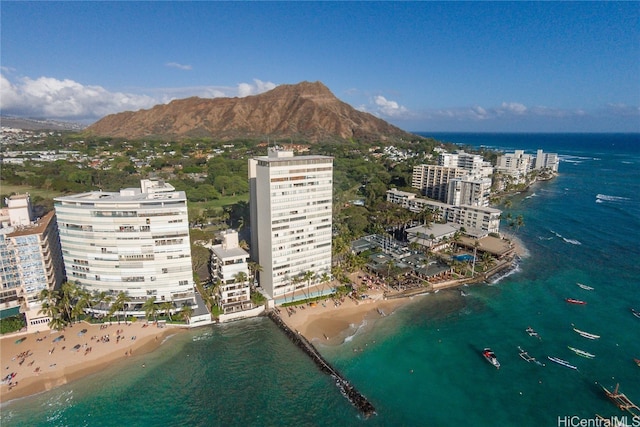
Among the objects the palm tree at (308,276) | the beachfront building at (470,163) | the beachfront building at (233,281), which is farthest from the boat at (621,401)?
the beachfront building at (470,163)

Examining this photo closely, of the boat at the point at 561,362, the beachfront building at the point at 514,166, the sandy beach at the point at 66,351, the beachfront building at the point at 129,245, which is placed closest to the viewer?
the sandy beach at the point at 66,351

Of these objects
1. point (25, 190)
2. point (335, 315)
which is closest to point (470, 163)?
point (335, 315)

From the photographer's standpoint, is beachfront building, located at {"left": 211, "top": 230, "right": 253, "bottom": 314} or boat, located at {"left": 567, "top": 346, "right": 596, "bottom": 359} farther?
beachfront building, located at {"left": 211, "top": 230, "right": 253, "bottom": 314}

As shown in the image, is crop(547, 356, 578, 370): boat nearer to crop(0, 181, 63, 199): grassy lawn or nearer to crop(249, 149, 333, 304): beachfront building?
crop(249, 149, 333, 304): beachfront building

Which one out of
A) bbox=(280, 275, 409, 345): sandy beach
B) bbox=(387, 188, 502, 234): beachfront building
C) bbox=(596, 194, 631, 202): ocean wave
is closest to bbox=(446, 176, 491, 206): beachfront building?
bbox=(387, 188, 502, 234): beachfront building

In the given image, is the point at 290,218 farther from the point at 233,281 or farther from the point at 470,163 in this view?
the point at 470,163

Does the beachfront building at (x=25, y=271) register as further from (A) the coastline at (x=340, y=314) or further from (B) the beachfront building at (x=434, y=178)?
(B) the beachfront building at (x=434, y=178)
